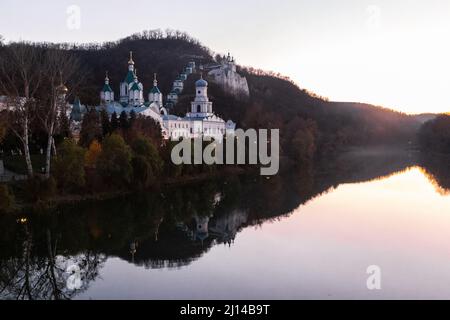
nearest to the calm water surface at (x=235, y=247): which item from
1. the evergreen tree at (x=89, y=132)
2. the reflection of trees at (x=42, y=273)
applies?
the reflection of trees at (x=42, y=273)

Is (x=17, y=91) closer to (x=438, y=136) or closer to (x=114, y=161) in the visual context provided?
(x=114, y=161)

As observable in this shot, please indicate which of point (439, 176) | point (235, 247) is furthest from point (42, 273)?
point (439, 176)

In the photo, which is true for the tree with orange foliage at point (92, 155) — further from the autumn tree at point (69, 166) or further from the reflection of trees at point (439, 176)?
the reflection of trees at point (439, 176)

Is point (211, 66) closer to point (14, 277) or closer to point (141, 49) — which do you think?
point (141, 49)

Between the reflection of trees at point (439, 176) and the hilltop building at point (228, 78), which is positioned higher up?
the hilltop building at point (228, 78)

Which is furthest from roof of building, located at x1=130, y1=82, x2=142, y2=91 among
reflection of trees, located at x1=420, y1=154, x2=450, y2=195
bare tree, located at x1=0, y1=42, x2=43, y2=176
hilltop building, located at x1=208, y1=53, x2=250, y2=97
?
hilltop building, located at x1=208, y1=53, x2=250, y2=97

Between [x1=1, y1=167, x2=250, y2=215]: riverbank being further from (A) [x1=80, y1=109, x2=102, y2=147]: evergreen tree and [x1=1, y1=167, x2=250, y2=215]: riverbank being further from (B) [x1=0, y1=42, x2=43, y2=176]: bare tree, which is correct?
(A) [x1=80, y1=109, x2=102, y2=147]: evergreen tree
